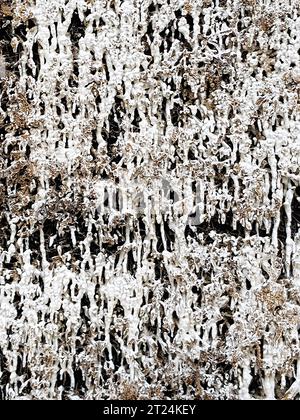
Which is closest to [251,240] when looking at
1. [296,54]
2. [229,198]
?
[229,198]

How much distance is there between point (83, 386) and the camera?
1.35 metres

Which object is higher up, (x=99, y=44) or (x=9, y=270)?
(x=99, y=44)

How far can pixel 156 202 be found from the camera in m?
1.34

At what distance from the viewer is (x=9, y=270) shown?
136 centimetres

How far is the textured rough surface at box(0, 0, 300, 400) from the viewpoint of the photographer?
1337 millimetres

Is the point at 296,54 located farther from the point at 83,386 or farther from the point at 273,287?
the point at 83,386

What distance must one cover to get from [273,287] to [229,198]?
22 centimetres

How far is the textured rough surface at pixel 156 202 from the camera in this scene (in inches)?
52.6

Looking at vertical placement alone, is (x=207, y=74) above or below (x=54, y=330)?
above
